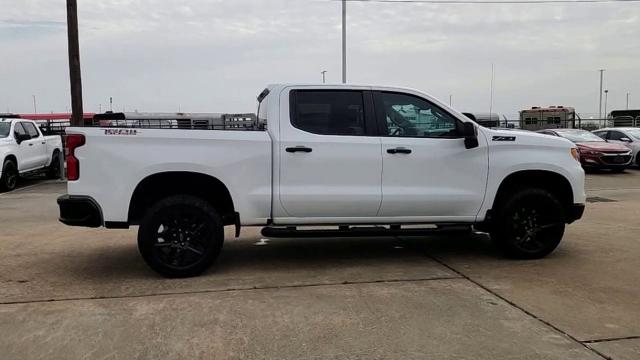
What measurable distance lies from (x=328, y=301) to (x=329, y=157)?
1.54 m

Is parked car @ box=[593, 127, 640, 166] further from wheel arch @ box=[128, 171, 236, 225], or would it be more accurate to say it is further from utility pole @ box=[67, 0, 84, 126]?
wheel arch @ box=[128, 171, 236, 225]

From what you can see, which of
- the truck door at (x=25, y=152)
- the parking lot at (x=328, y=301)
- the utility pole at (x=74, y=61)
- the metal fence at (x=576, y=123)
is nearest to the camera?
the parking lot at (x=328, y=301)

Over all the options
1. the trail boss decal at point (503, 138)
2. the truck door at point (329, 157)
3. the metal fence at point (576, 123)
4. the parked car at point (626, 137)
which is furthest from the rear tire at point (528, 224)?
the metal fence at point (576, 123)

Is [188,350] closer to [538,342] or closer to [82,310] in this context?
[82,310]

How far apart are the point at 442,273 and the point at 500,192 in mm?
1226

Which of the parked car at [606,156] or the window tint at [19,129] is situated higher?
the window tint at [19,129]

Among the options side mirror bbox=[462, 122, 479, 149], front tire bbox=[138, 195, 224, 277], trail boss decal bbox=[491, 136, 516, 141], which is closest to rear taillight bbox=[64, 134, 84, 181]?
front tire bbox=[138, 195, 224, 277]

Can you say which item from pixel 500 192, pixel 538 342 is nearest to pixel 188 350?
pixel 538 342

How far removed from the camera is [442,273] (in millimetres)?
6031

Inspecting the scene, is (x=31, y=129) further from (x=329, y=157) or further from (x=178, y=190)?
(x=329, y=157)

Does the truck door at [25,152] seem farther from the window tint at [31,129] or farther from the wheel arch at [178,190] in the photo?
the wheel arch at [178,190]

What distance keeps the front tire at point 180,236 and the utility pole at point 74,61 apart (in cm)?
1288

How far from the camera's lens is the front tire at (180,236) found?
18.6 ft

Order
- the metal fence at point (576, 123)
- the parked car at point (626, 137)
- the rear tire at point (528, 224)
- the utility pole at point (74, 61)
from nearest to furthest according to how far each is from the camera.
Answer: the rear tire at point (528, 224) → the utility pole at point (74, 61) → the parked car at point (626, 137) → the metal fence at point (576, 123)
